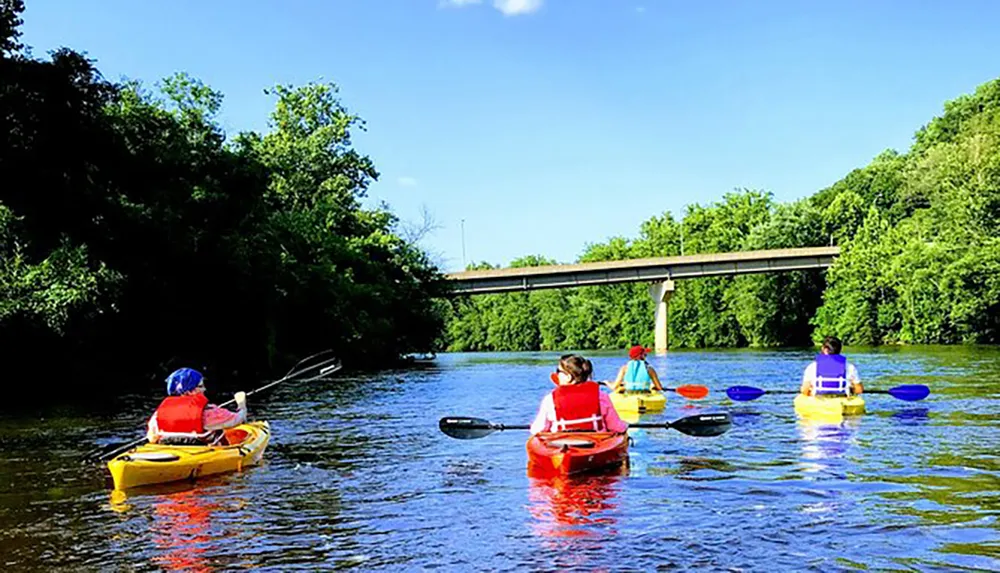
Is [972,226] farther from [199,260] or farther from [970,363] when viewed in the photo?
[199,260]

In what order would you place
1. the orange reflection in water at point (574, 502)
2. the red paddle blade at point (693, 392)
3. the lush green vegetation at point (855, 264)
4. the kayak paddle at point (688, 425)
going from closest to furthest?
the orange reflection in water at point (574, 502), the kayak paddle at point (688, 425), the red paddle blade at point (693, 392), the lush green vegetation at point (855, 264)

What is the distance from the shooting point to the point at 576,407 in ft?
37.3

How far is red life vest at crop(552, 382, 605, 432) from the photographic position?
11336mm

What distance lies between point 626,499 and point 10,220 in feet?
68.7

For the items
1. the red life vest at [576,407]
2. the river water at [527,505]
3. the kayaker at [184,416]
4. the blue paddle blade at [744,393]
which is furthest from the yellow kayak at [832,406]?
the kayaker at [184,416]

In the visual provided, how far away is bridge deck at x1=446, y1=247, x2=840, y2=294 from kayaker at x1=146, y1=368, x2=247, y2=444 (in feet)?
184

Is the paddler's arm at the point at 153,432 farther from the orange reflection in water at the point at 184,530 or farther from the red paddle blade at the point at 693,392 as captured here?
the red paddle blade at the point at 693,392

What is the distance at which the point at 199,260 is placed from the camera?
3247 cm

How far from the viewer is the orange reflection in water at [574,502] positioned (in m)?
8.73

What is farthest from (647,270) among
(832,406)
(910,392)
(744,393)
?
(832,406)

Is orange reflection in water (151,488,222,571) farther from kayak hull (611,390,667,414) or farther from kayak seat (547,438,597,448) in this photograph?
kayak hull (611,390,667,414)

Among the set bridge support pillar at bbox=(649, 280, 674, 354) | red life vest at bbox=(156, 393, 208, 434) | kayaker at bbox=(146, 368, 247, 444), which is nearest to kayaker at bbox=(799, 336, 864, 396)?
kayaker at bbox=(146, 368, 247, 444)

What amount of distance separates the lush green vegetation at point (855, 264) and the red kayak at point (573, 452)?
48.4 metres

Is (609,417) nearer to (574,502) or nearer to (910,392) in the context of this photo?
(574,502)
